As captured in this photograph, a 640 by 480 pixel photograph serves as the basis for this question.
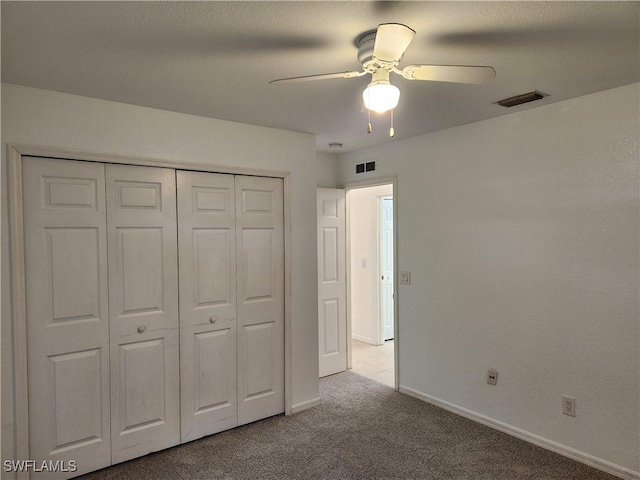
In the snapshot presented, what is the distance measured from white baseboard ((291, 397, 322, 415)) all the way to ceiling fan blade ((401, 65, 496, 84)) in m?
2.81

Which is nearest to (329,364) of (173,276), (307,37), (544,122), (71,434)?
(173,276)

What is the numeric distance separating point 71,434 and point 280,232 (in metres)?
1.97

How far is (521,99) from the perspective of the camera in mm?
2713

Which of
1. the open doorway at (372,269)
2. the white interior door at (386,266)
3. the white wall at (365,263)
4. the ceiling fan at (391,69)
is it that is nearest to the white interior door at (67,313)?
the ceiling fan at (391,69)

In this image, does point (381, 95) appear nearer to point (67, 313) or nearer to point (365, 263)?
point (67, 313)

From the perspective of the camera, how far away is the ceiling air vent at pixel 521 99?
2625 millimetres

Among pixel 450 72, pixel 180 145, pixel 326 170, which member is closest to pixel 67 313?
pixel 180 145

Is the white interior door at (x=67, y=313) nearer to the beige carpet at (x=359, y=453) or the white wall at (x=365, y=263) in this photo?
the beige carpet at (x=359, y=453)

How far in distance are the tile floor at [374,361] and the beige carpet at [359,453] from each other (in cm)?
83

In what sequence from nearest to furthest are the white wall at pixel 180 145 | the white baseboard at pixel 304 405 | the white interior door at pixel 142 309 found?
1. the white wall at pixel 180 145
2. the white interior door at pixel 142 309
3. the white baseboard at pixel 304 405

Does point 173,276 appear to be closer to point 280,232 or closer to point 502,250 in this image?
point 280,232

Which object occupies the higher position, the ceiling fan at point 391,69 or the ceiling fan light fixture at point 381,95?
the ceiling fan at point 391,69

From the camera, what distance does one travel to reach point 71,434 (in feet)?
8.40

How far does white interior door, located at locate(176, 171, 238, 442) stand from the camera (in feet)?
9.85
